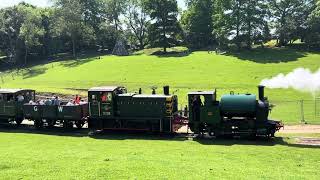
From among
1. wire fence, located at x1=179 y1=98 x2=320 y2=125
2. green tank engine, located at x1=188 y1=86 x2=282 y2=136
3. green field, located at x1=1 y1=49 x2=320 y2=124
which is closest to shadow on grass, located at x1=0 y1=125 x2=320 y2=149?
green tank engine, located at x1=188 y1=86 x2=282 y2=136

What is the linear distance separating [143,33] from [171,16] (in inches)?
885

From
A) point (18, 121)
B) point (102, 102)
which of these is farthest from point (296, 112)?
point (18, 121)

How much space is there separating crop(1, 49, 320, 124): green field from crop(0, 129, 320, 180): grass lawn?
18.2 meters

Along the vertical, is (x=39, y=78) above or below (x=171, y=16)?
below

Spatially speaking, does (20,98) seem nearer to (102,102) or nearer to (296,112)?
(102,102)

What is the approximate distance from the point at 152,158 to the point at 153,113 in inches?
379

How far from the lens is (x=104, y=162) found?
2067 centimetres

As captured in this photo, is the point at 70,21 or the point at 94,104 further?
the point at 70,21

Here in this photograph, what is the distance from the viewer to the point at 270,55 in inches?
3056

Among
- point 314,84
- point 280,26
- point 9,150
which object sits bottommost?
point 9,150

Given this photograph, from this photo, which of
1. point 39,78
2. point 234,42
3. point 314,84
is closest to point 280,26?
point 234,42

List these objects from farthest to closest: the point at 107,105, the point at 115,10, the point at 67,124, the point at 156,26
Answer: the point at 115,10 → the point at 156,26 → the point at 67,124 → the point at 107,105

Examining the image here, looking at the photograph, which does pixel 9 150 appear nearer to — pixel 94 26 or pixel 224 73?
pixel 224 73

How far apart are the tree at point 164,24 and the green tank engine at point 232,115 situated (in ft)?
208
